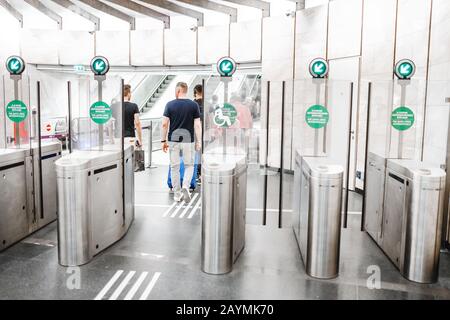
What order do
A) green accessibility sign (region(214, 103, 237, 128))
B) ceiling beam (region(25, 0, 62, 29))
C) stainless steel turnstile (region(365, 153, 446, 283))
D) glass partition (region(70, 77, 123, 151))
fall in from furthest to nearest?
ceiling beam (region(25, 0, 62, 29)), glass partition (region(70, 77, 123, 151)), green accessibility sign (region(214, 103, 237, 128)), stainless steel turnstile (region(365, 153, 446, 283))

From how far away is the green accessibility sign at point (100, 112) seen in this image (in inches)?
136

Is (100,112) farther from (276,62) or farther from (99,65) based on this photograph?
(276,62)

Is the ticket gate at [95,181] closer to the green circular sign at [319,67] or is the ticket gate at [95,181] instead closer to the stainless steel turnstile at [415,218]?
the green circular sign at [319,67]

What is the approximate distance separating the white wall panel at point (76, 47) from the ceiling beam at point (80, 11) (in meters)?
0.39

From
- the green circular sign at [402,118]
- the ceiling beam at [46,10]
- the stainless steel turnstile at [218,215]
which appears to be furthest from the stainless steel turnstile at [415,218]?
the ceiling beam at [46,10]

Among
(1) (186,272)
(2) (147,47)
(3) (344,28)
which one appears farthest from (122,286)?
(2) (147,47)

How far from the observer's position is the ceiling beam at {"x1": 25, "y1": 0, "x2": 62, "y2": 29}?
8070mm

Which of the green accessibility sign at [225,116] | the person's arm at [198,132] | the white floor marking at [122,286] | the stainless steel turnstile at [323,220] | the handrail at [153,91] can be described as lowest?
the white floor marking at [122,286]

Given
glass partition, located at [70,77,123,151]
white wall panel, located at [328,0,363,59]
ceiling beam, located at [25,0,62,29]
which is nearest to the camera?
glass partition, located at [70,77,123,151]

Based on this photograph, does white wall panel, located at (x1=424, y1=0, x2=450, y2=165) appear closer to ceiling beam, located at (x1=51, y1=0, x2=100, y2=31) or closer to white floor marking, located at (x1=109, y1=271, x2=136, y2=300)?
white floor marking, located at (x1=109, y1=271, x2=136, y2=300)

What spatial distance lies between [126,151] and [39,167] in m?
0.83

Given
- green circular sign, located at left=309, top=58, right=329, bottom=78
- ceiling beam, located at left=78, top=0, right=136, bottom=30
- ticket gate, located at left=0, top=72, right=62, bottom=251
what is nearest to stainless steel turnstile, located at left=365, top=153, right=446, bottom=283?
green circular sign, located at left=309, top=58, right=329, bottom=78

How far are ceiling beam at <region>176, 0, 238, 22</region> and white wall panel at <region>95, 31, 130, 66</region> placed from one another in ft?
5.67

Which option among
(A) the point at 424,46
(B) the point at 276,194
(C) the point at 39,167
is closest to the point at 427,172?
(A) the point at 424,46
